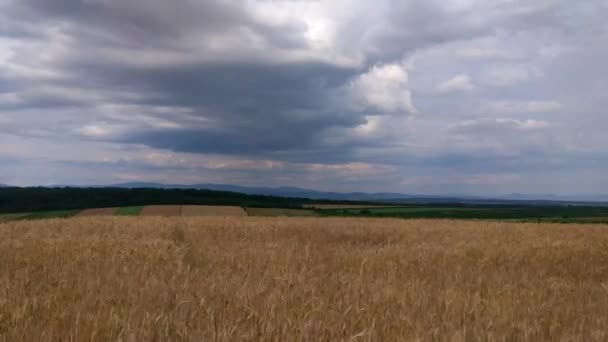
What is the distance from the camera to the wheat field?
12.4 ft

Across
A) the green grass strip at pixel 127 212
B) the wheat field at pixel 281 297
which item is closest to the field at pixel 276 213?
the green grass strip at pixel 127 212

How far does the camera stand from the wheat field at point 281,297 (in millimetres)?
3793

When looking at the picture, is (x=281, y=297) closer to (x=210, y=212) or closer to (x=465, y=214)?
(x=210, y=212)

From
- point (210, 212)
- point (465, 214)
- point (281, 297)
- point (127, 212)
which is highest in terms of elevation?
point (281, 297)

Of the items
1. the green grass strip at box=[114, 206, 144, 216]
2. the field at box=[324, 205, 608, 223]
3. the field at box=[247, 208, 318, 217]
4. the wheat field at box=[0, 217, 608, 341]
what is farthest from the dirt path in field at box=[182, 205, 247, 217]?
the wheat field at box=[0, 217, 608, 341]

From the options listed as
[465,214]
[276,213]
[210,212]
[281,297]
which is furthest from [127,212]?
[465,214]

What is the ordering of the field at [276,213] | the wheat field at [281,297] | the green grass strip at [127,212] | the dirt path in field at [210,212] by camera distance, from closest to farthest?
1. the wheat field at [281,297]
2. the green grass strip at [127,212]
3. the dirt path in field at [210,212]
4. the field at [276,213]

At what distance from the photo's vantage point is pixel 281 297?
16.4ft

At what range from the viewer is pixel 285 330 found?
3707 mm

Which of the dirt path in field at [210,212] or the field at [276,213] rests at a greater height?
the dirt path in field at [210,212]

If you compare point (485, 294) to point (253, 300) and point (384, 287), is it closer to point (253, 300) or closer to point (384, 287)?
point (384, 287)

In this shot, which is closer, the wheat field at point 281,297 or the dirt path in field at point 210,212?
Answer: the wheat field at point 281,297

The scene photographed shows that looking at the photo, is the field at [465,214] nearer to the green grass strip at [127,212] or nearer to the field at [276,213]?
the field at [276,213]

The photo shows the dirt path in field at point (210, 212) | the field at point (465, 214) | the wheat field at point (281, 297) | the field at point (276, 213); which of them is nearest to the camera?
the wheat field at point (281, 297)
